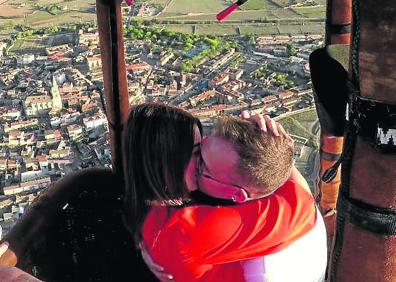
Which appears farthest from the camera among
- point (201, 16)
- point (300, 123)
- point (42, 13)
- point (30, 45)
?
point (42, 13)

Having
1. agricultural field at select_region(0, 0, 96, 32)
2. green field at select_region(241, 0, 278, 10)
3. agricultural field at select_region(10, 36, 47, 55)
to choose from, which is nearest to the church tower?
agricultural field at select_region(10, 36, 47, 55)

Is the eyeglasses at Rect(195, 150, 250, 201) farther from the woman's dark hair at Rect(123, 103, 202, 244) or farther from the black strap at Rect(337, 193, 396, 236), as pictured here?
the black strap at Rect(337, 193, 396, 236)

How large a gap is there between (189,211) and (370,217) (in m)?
0.31

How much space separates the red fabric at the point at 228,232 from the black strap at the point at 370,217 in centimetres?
6

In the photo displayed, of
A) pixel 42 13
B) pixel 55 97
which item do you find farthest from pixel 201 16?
pixel 55 97

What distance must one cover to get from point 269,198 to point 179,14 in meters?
18.2

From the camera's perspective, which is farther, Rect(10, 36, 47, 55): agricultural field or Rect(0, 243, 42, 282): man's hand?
Rect(10, 36, 47, 55): agricultural field

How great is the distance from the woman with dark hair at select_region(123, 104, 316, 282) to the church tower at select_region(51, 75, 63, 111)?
1220cm

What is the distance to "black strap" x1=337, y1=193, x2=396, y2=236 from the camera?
3.63 ft

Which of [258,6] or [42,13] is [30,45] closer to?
[42,13]

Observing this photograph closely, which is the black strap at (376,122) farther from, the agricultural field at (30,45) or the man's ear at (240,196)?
the agricultural field at (30,45)

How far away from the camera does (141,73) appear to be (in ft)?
44.7

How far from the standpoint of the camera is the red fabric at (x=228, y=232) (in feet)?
3.62

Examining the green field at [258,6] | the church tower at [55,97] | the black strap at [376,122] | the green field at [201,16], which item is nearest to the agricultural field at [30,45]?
the green field at [201,16]
